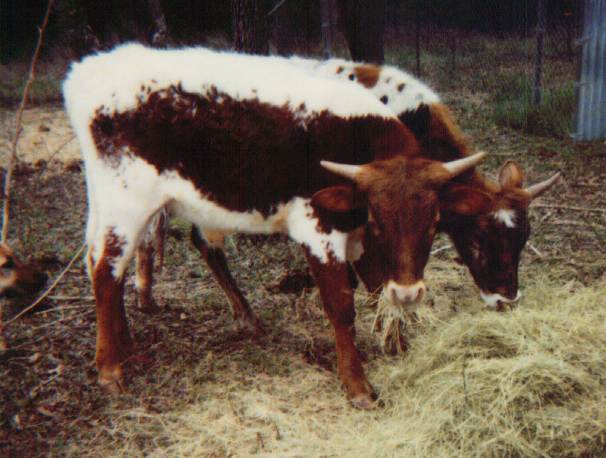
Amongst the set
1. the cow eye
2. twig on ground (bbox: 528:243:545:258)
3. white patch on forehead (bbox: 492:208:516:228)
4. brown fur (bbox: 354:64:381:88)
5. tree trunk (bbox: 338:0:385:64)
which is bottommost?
twig on ground (bbox: 528:243:545:258)

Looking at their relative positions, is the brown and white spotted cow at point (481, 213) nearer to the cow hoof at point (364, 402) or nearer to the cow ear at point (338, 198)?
the cow ear at point (338, 198)

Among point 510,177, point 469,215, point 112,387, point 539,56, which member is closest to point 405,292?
point 469,215

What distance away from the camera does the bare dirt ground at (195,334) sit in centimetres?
365

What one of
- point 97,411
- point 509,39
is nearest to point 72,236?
point 97,411

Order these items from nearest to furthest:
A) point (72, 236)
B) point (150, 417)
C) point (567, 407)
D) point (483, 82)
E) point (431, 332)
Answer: point (567, 407) → point (150, 417) → point (431, 332) → point (72, 236) → point (483, 82)

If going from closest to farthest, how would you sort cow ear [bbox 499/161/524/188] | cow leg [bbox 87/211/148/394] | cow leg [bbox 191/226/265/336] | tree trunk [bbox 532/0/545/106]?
cow leg [bbox 87/211/148/394] → cow ear [bbox 499/161/524/188] → cow leg [bbox 191/226/265/336] → tree trunk [bbox 532/0/545/106]

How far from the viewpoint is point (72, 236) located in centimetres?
648

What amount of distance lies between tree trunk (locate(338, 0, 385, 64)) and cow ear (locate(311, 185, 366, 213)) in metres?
3.47

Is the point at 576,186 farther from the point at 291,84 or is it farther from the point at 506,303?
the point at 291,84

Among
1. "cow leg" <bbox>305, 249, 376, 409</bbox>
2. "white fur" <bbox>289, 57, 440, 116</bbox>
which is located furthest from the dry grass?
"white fur" <bbox>289, 57, 440, 116</bbox>

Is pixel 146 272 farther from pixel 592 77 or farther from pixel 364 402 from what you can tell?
pixel 592 77

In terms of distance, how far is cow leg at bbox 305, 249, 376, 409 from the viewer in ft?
12.3

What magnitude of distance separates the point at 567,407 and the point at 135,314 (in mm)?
3149

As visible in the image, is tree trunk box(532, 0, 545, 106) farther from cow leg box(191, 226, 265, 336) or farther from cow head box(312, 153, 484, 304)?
cow leg box(191, 226, 265, 336)
